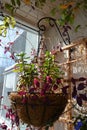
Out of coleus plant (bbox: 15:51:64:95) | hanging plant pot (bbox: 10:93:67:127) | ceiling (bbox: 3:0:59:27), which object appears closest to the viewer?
hanging plant pot (bbox: 10:93:67:127)

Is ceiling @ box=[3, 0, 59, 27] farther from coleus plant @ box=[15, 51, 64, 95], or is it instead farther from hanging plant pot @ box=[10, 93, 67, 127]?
hanging plant pot @ box=[10, 93, 67, 127]

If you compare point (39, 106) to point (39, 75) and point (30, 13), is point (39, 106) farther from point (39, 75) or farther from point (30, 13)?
point (30, 13)

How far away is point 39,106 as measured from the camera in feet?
2.56

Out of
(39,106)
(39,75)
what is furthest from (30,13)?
(39,106)

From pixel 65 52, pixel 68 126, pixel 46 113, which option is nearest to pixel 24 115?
pixel 46 113

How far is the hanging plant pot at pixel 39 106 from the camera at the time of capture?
0.78 metres

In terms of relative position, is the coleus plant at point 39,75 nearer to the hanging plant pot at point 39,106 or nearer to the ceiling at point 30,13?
the hanging plant pot at point 39,106

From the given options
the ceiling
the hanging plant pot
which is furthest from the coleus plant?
the ceiling

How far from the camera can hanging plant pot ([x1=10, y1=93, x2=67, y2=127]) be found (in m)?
0.78

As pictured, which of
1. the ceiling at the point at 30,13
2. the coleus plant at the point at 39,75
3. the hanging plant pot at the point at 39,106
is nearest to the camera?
the hanging plant pot at the point at 39,106

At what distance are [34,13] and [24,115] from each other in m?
1.08

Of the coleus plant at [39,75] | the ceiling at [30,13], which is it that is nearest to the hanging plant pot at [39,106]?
the coleus plant at [39,75]

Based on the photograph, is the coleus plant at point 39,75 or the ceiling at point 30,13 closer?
the coleus plant at point 39,75

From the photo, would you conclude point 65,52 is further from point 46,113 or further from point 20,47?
point 46,113
